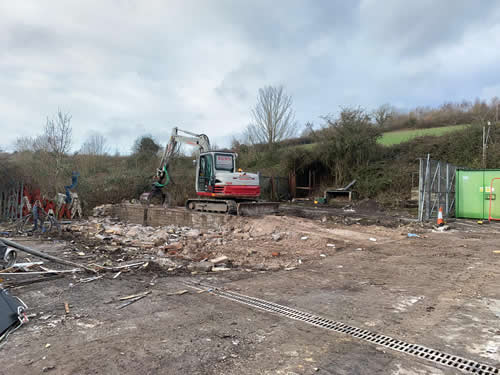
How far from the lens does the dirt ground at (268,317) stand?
3.01 meters

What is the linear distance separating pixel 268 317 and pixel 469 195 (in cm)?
1349

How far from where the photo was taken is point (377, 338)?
11.5ft

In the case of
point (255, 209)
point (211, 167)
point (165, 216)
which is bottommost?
Result: point (165, 216)

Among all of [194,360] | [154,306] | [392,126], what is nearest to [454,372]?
[194,360]

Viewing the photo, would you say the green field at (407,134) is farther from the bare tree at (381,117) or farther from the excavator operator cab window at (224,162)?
the excavator operator cab window at (224,162)

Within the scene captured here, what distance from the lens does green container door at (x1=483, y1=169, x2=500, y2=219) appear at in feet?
43.3

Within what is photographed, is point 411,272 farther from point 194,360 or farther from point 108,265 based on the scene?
point 108,265

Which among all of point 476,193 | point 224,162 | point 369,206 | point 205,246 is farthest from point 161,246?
point 369,206

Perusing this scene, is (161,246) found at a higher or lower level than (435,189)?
lower

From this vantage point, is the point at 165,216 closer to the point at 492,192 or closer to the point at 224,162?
the point at 224,162

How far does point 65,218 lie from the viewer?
50.1 ft

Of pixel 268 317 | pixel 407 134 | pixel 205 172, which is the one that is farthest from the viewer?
pixel 407 134

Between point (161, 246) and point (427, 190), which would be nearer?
point (161, 246)

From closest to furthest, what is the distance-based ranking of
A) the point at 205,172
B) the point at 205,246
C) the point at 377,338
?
the point at 377,338 < the point at 205,246 < the point at 205,172
